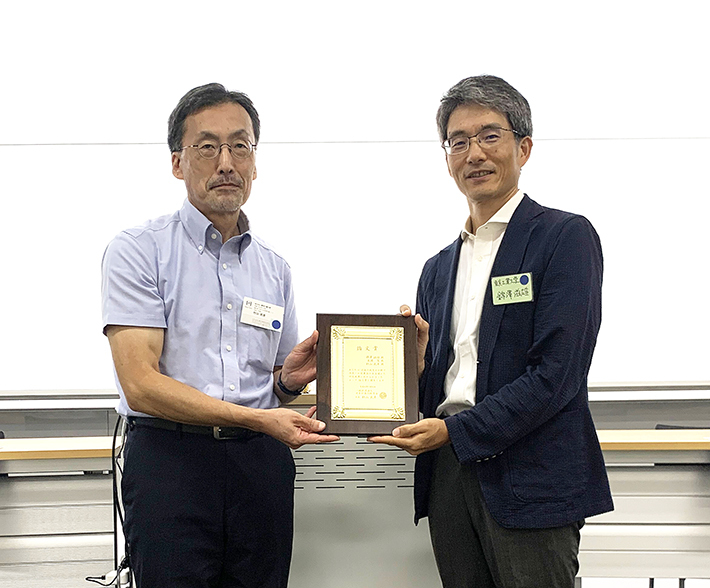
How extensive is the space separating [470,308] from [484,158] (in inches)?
15.6

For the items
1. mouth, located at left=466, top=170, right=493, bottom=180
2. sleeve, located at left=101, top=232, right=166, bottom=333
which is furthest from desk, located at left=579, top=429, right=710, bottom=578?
sleeve, located at left=101, top=232, right=166, bottom=333

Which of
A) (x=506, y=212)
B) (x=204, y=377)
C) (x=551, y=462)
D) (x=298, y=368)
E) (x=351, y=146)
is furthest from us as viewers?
(x=351, y=146)

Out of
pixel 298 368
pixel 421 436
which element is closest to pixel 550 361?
pixel 421 436

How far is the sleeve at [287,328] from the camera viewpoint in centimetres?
196

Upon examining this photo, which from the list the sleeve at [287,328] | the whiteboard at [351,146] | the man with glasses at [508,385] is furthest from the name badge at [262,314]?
the whiteboard at [351,146]

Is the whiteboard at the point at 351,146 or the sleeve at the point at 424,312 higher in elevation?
the whiteboard at the point at 351,146

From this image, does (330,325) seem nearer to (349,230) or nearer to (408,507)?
(408,507)

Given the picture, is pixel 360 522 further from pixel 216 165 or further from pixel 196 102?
pixel 196 102

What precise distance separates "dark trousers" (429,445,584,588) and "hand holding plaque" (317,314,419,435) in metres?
0.20

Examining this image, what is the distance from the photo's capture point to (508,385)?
1.59 meters

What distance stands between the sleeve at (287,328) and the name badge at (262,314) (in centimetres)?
12

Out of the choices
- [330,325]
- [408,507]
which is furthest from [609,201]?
[330,325]

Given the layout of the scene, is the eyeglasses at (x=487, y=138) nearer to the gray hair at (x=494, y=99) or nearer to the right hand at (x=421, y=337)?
the gray hair at (x=494, y=99)

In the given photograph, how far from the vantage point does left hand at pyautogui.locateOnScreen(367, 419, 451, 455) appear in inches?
63.8
